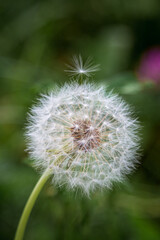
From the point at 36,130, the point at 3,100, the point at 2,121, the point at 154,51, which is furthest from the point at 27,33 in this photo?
the point at 36,130

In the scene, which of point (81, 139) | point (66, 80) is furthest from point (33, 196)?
point (66, 80)

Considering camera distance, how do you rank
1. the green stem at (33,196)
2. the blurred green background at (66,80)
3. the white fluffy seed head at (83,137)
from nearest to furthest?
the green stem at (33,196), the white fluffy seed head at (83,137), the blurred green background at (66,80)

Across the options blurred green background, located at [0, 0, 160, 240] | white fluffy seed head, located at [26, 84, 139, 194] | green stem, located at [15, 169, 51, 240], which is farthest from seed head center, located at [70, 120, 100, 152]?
blurred green background, located at [0, 0, 160, 240]

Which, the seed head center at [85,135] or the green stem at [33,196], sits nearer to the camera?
the green stem at [33,196]

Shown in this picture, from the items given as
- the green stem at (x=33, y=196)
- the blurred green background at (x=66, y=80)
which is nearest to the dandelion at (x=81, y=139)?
the green stem at (x=33, y=196)

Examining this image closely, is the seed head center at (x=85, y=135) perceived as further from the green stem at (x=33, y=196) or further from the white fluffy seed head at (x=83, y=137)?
the green stem at (x=33, y=196)

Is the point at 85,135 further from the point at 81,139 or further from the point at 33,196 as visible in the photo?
the point at 33,196

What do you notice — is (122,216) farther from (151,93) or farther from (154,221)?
(151,93)
